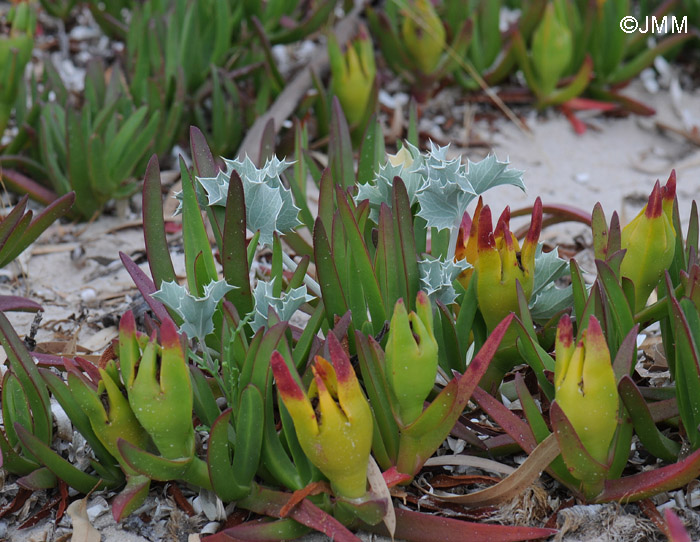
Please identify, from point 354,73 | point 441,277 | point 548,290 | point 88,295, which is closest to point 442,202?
point 441,277

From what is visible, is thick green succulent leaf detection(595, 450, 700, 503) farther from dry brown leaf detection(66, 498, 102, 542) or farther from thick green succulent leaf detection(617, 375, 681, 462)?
dry brown leaf detection(66, 498, 102, 542)

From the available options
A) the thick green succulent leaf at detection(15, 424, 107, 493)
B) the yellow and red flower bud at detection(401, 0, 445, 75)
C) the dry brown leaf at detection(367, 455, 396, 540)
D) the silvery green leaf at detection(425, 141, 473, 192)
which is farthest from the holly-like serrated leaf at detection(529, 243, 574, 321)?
the yellow and red flower bud at detection(401, 0, 445, 75)

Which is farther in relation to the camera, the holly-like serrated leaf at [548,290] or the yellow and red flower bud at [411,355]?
the holly-like serrated leaf at [548,290]

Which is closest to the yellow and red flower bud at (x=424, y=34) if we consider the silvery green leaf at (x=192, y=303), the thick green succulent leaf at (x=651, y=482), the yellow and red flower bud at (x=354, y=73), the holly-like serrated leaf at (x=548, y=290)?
the yellow and red flower bud at (x=354, y=73)

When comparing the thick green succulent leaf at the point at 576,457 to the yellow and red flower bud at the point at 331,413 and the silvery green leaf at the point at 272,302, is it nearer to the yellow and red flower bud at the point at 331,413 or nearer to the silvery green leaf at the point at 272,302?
the yellow and red flower bud at the point at 331,413

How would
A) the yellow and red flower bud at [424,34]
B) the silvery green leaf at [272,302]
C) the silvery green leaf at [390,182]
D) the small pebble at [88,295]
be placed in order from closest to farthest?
the silvery green leaf at [272,302] < the silvery green leaf at [390,182] < the small pebble at [88,295] < the yellow and red flower bud at [424,34]

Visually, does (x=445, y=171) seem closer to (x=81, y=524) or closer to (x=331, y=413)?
(x=331, y=413)

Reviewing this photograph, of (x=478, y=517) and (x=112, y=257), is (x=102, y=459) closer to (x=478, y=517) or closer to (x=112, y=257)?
(x=478, y=517)
